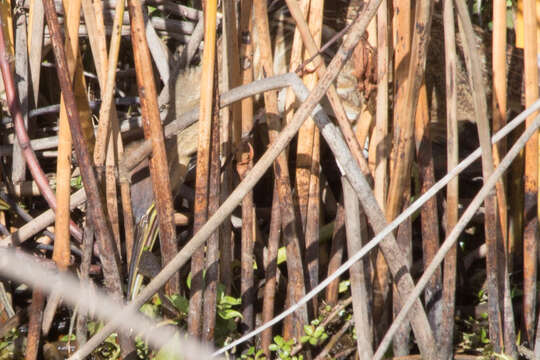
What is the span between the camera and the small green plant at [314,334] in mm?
1238

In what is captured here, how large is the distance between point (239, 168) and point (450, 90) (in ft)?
1.36

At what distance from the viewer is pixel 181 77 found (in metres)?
1.44

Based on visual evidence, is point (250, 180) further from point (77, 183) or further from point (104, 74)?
point (77, 183)

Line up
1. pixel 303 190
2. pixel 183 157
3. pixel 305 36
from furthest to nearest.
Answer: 1. pixel 183 157
2. pixel 303 190
3. pixel 305 36

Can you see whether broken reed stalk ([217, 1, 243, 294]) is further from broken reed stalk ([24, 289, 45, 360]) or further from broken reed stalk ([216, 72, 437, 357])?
broken reed stalk ([24, 289, 45, 360])

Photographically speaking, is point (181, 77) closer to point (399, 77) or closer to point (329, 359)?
point (399, 77)

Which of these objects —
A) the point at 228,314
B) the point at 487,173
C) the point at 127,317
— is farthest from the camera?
the point at 228,314

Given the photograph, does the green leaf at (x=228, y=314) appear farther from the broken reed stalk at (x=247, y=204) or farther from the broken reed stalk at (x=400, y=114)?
the broken reed stalk at (x=400, y=114)

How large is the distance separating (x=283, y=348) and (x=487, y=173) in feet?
1.68

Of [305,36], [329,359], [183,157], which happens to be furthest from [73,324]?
[305,36]

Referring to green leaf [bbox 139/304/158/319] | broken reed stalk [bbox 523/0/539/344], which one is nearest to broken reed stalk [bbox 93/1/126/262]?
green leaf [bbox 139/304/158/319]

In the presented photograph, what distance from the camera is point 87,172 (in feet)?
3.67

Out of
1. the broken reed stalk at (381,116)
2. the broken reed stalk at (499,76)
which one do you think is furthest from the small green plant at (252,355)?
the broken reed stalk at (499,76)

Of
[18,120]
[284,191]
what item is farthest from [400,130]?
[18,120]
